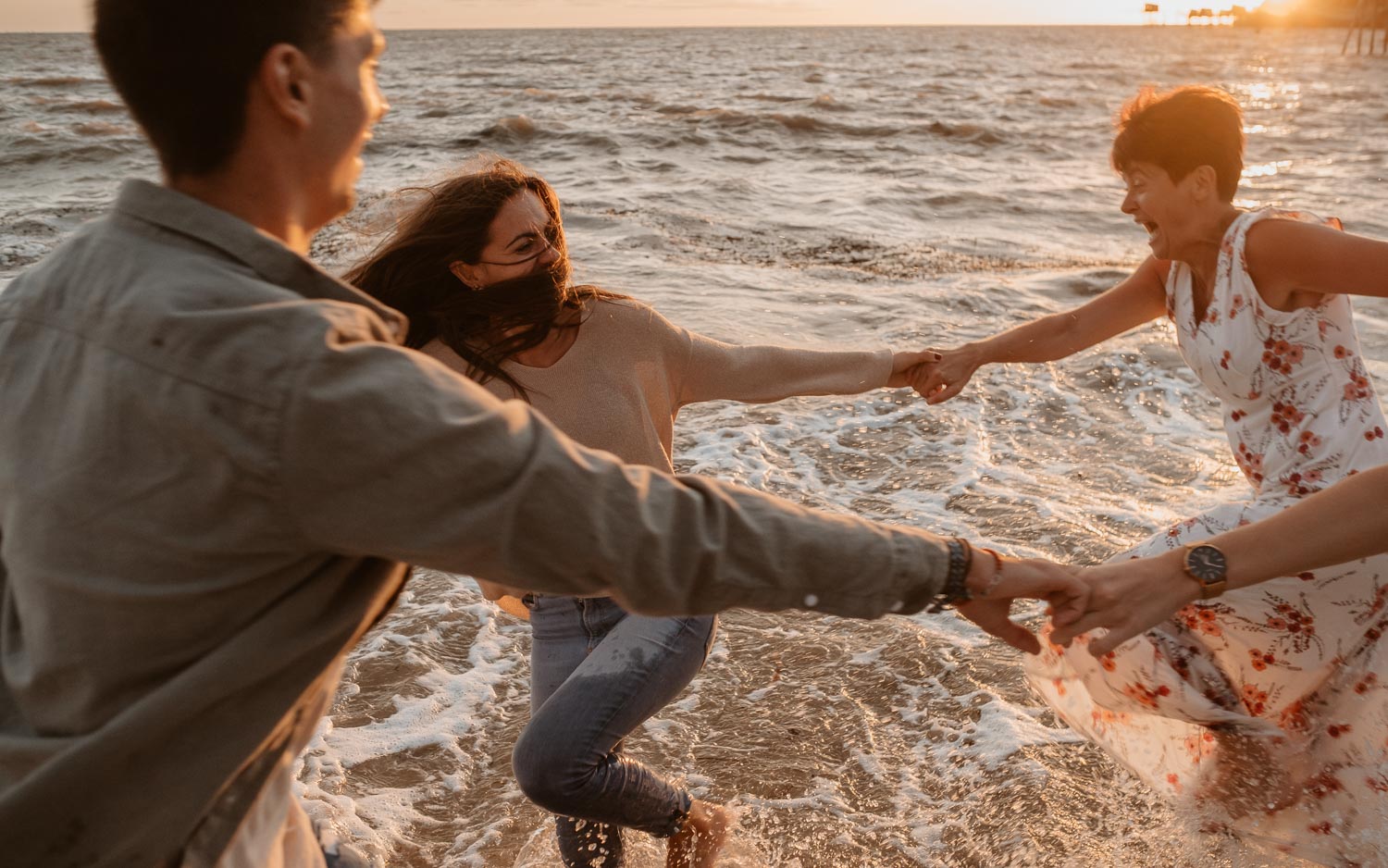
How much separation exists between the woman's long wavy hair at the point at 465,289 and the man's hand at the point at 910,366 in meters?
1.33

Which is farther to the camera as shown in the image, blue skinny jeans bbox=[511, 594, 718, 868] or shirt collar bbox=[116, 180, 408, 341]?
blue skinny jeans bbox=[511, 594, 718, 868]

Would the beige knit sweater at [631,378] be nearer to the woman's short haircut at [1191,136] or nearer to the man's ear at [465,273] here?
the man's ear at [465,273]

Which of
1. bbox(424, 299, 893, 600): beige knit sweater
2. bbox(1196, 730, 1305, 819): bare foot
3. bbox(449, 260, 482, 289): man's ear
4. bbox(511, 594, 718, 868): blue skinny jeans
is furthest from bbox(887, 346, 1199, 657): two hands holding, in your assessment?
bbox(449, 260, 482, 289): man's ear

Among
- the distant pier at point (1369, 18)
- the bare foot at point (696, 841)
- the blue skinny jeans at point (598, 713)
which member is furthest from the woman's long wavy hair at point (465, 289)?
the distant pier at point (1369, 18)

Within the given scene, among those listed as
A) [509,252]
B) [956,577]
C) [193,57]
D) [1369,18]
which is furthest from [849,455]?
[1369,18]

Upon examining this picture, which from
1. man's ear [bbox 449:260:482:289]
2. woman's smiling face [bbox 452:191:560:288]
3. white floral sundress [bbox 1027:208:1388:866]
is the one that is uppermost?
woman's smiling face [bbox 452:191:560:288]

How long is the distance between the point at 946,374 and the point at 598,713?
6.34 ft

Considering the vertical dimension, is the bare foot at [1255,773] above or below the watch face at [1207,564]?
below

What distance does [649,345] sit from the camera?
3.22 m

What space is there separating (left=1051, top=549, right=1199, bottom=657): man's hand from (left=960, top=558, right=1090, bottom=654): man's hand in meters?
0.04

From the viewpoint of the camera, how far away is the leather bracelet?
192 cm

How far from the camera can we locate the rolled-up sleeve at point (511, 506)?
131cm

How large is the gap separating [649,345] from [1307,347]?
178 centimetres

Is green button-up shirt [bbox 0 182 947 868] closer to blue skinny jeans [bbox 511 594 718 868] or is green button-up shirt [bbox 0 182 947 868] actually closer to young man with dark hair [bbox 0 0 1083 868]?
young man with dark hair [bbox 0 0 1083 868]
